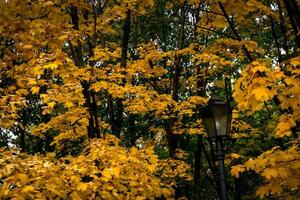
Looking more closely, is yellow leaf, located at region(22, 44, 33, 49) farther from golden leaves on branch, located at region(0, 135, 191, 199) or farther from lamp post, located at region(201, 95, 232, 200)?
lamp post, located at region(201, 95, 232, 200)

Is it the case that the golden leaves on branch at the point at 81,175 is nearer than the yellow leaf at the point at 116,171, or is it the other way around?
the golden leaves on branch at the point at 81,175

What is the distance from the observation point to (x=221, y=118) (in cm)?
629

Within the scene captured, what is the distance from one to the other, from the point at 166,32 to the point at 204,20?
21.1 ft

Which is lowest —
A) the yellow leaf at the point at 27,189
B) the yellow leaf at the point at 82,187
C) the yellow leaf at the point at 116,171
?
the yellow leaf at the point at 82,187

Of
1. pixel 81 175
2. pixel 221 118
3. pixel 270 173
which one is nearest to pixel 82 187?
pixel 81 175

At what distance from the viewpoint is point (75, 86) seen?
880 centimetres

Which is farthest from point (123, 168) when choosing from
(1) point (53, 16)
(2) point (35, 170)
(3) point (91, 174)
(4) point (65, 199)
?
(1) point (53, 16)

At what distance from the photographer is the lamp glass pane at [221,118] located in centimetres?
625

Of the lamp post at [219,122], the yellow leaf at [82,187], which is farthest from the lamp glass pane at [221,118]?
the yellow leaf at [82,187]

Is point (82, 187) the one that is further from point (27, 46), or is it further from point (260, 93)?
point (260, 93)

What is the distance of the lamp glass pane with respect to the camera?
6.25 meters

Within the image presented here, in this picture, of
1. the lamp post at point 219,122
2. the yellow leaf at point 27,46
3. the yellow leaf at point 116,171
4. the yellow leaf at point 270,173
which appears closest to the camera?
the yellow leaf at point 27,46

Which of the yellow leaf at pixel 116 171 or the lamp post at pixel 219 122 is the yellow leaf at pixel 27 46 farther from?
the lamp post at pixel 219 122

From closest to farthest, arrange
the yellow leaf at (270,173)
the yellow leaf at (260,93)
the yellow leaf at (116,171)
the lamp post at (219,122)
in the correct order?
the yellow leaf at (260,93) < the yellow leaf at (270,173) < the lamp post at (219,122) < the yellow leaf at (116,171)
